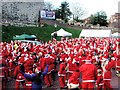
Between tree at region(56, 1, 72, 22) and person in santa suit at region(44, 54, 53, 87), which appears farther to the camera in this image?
tree at region(56, 1, 72, 22)

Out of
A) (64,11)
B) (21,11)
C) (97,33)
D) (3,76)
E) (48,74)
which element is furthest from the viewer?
(64,11)

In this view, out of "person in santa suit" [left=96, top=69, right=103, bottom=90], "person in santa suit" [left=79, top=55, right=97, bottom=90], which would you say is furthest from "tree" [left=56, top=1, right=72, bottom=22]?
"person in santa suit" [left=79, top=55, right=97, bottom=90]

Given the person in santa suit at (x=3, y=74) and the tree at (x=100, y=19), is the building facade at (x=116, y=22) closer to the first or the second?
the tree at (x=100, y=19)

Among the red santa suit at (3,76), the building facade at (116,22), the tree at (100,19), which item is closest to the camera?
the red santa suit at (3,76)

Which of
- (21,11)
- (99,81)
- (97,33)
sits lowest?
(99,81)

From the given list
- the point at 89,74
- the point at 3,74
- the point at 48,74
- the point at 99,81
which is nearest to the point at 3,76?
the point at 3,74

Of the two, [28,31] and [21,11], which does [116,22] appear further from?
[28,31]

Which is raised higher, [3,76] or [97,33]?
[97,33]

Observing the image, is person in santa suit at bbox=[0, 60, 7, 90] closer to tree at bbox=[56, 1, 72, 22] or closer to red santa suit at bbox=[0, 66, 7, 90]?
red santa suit at bbox=[0, 66, 7, 90]

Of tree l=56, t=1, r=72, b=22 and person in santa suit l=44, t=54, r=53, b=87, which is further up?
tree l=56, t=1, r=72, b=22

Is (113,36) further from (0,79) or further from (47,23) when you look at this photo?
(0,79)

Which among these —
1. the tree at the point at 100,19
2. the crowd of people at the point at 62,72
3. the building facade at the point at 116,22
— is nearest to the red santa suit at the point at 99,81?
the crowd of people at the point at 62,72

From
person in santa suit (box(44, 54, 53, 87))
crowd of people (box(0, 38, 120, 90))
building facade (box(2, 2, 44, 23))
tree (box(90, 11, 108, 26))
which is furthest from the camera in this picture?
tree (box(90, 11, 108, 26))

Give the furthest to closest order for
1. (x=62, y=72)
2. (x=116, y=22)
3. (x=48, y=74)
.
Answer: (x=116, y=22)
(x=48, y=74)
(x=62, y=72)
